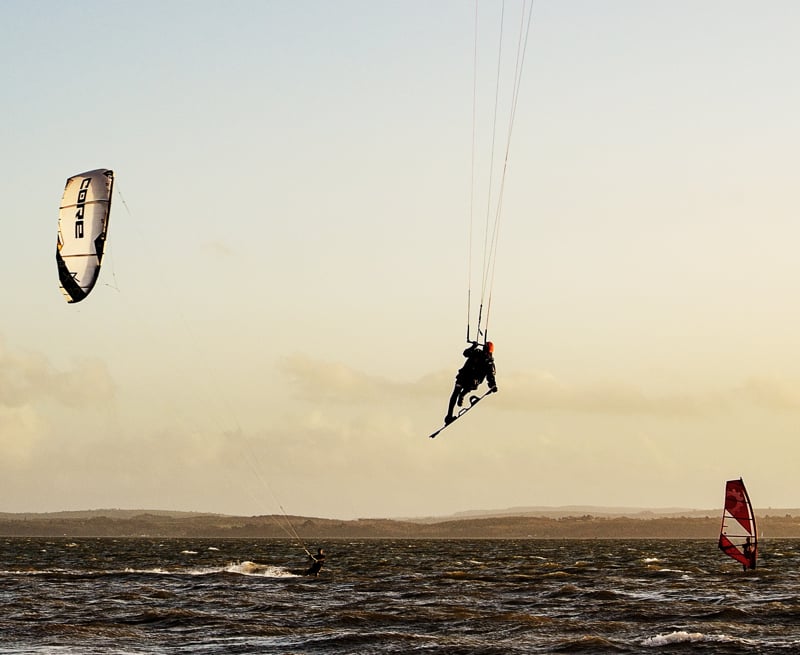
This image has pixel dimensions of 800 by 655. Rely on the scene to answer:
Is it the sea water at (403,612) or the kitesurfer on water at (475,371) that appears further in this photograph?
the sea water at (403,612)

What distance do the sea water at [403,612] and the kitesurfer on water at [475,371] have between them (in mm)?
6320

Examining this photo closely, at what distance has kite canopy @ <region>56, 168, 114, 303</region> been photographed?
28656 mm

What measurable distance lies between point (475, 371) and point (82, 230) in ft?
41.2

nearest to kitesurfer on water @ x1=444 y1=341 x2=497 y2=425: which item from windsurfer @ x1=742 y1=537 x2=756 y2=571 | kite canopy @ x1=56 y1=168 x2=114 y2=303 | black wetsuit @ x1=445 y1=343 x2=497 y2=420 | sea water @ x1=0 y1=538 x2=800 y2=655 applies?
black wetsuit @ x1=445 y1=343 x2=497 y2=420

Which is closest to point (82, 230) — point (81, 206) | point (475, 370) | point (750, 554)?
point (81, 206)

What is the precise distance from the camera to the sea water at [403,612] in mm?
25641

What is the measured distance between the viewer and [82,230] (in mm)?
29250

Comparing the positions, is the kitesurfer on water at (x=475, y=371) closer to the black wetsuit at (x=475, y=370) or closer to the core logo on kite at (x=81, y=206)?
the black wetsuit at (x=475, y=370)

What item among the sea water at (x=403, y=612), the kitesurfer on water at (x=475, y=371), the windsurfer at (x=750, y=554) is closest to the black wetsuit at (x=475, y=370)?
the kitesurfer on water at (x=475, y=371)

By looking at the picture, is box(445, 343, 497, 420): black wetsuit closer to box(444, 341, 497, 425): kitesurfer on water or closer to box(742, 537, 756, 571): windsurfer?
box(444, 341, 497, 425): kitesurfer on water

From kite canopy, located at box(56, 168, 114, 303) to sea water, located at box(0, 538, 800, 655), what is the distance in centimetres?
879

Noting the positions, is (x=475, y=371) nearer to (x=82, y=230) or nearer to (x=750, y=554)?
(x=82, y=230)

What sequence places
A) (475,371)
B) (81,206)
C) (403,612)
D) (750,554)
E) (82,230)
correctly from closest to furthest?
(475,371), (82,230), (81,206), (403,612), (750,554)

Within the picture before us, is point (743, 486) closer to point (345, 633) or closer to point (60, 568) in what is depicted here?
point (345, 633)
